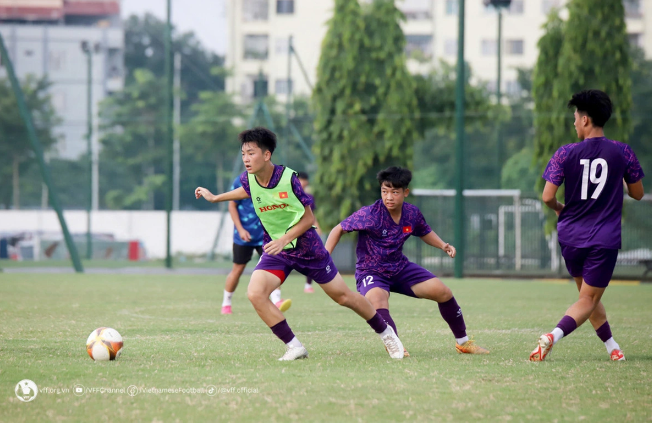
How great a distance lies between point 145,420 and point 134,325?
493cm

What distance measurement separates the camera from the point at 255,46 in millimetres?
51031

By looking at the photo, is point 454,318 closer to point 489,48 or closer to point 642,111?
point 642,111

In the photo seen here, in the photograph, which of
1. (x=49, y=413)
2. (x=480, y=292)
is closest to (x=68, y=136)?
(x=480, y=292)

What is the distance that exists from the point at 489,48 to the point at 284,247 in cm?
4979

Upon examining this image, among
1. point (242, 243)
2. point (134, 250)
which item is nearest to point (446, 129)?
point (134, 250)

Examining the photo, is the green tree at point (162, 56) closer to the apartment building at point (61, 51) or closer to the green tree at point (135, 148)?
the apartment building at point (61, 51)

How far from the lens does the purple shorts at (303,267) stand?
6.61m

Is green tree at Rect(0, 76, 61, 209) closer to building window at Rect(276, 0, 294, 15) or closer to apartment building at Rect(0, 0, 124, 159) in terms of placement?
apartment building at Rect(0, 0, 124, 159)

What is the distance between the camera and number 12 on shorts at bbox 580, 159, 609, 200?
6387mm

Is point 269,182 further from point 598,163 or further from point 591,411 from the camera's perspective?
point 591,411

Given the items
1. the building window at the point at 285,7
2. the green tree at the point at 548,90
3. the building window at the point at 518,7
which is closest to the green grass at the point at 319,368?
the green tree at the point at 548,90

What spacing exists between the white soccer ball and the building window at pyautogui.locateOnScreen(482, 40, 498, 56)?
50.1 meters

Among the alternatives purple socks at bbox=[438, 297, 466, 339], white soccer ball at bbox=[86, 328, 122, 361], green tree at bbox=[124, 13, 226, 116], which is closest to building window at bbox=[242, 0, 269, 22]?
green tree at bbox=[124, 13, 226, 116]

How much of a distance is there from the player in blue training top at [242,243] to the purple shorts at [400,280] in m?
3.37
